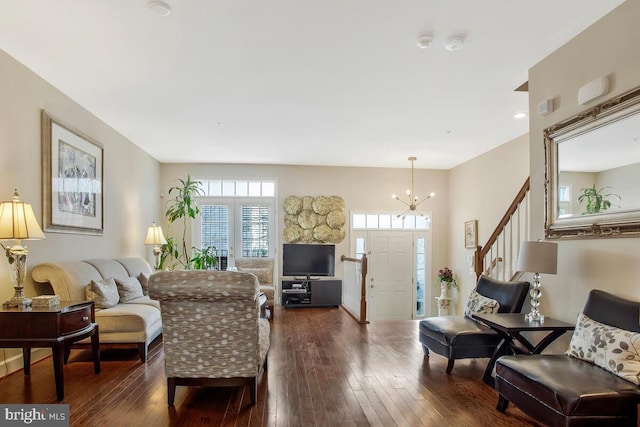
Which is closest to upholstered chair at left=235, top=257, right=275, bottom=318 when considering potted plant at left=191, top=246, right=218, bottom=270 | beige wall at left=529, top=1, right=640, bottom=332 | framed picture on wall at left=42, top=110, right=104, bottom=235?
potted plant at left=191, top=246, right=218, bottom=270

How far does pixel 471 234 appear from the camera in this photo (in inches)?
290

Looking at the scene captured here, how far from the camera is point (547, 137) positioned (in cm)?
346

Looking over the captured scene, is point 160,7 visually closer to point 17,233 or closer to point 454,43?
point 17,233

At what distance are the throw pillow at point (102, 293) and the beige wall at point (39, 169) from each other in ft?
1.46

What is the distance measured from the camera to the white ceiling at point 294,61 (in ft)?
9.21

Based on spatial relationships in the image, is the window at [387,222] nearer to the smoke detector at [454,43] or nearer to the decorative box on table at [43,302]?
the smoke detector at [454,43]

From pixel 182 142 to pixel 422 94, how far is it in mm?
3940

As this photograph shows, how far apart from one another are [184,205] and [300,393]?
4945 millimetres

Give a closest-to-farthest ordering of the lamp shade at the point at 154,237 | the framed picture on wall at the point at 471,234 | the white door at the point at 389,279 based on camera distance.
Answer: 1. the lamp shade at the point at 154,237
2. the framed picture on wall at the point at 471,234
3. the white door at the point at 389,279

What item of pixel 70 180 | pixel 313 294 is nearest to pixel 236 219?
pixel 313 294

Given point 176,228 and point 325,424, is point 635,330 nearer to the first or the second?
point 325,424

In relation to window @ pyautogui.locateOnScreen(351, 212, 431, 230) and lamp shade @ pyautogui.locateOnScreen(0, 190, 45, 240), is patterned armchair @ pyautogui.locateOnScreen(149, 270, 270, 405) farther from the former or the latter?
window @ pyautogui.locateOnScreen(351, 212, 431, 230)

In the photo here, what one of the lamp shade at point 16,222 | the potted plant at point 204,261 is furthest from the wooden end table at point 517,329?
the potted plant at point 204,261

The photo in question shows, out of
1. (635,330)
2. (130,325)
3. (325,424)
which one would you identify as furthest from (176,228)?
(635,330)
